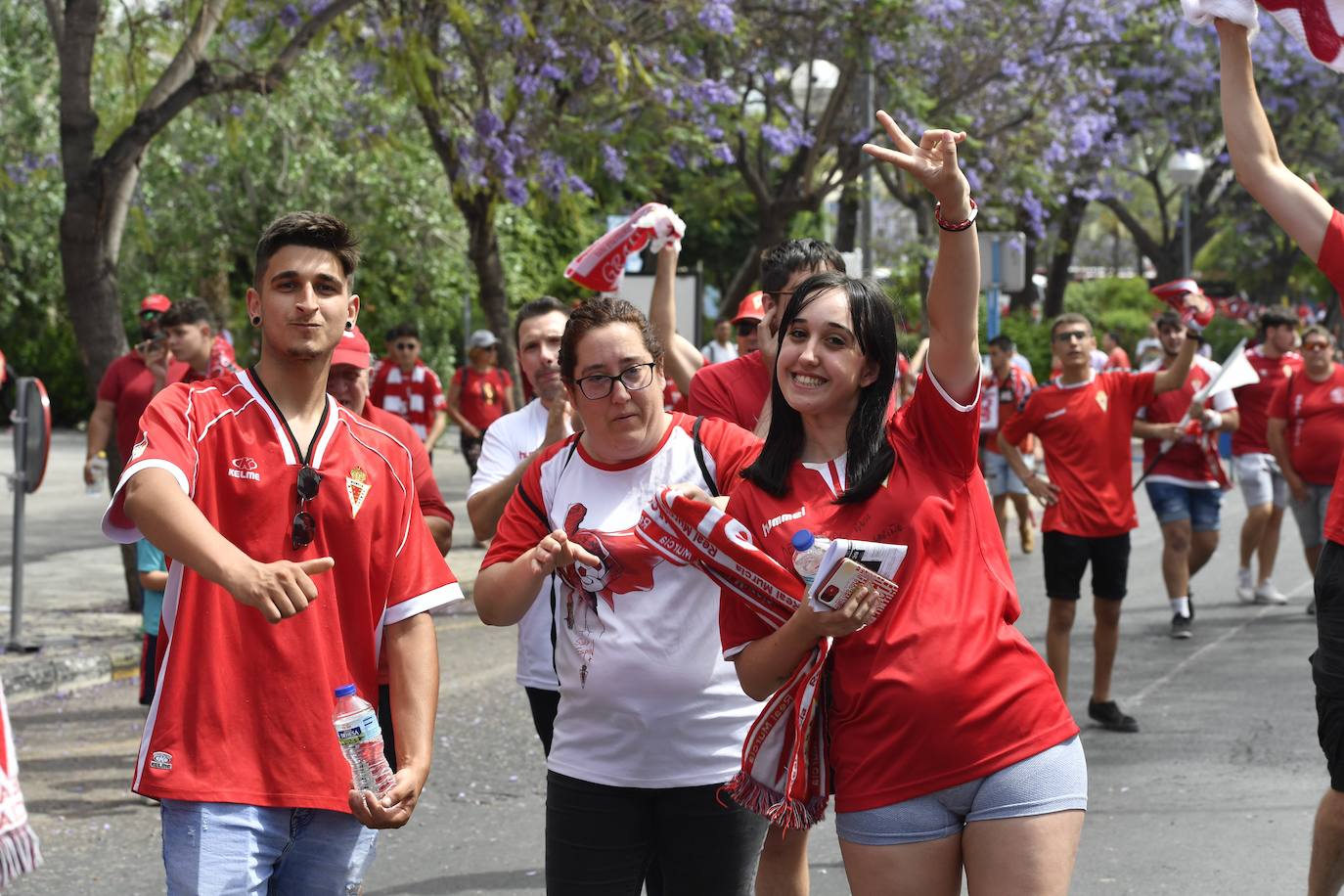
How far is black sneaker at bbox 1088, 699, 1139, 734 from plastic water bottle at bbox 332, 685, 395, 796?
5.43 m

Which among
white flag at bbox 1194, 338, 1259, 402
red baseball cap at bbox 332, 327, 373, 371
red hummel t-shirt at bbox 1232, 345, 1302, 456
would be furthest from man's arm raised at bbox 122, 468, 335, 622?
red hummel t-shirt at bbox 1232, 345, 1302, 456

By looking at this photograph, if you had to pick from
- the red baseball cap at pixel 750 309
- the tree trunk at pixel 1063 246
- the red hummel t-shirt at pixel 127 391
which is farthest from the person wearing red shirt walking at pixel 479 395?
the tree trunk at pixel 1063 246

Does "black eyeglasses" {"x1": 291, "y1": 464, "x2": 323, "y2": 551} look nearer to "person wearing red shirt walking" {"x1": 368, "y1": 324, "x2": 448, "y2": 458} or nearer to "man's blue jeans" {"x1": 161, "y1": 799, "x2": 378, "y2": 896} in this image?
"man's blue jeans" {"x1": 161, "y1": 799, "x2": 378, "y2": 896}

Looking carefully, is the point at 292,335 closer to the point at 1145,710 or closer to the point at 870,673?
the point at 870,673

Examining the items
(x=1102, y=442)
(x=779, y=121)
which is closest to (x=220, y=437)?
(x=1102, y=442)

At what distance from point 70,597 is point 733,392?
27.7 feet

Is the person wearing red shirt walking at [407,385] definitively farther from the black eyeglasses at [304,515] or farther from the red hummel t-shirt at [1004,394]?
the black eyeglasses at [304,515]

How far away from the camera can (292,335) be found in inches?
135

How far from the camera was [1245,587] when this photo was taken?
12117 millimetres

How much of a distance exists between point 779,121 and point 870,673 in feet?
62.4

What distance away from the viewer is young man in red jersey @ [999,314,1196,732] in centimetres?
801

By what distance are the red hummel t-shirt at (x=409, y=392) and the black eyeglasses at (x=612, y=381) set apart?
33.6 ft

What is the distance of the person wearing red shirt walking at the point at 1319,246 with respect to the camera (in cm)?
399

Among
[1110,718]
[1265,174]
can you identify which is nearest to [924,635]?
[1265,174]
